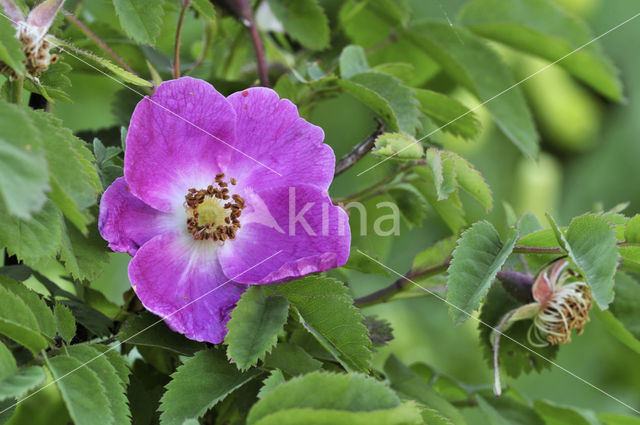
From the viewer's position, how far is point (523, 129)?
689 mm

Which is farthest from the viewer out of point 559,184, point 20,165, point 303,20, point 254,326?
point 559,184

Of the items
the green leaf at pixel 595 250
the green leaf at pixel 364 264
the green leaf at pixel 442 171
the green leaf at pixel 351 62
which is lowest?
the green leaf at pixel 364 264

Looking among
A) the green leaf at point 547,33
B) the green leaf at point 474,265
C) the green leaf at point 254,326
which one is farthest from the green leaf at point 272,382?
the green leaf at point 547,33

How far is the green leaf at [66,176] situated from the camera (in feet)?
1.19

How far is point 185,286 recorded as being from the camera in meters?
0.47

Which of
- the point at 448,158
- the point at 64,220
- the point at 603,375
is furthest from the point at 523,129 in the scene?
the point at 603,375

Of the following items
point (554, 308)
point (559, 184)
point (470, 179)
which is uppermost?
point (470, 179)

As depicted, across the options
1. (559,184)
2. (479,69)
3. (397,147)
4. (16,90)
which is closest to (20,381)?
(16,90)

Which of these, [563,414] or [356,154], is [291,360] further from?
[563,414]

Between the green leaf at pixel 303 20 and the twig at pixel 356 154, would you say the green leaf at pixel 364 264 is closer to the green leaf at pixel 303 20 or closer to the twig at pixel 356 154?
the twig at pixel 356 154

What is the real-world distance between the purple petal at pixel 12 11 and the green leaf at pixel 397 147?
0.74 ft

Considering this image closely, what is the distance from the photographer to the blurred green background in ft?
4.74

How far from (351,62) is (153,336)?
10.5 inches

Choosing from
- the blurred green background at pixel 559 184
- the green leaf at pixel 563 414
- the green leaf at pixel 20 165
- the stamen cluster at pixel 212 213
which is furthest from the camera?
the blurred green background at pixel 559 184
